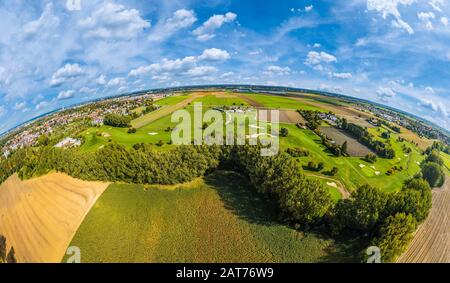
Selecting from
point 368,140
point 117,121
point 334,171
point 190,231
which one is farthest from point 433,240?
point 117,121

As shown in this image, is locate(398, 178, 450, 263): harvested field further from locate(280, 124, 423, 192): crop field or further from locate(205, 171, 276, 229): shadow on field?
locate(205, 171, 276, 229): shadow on field

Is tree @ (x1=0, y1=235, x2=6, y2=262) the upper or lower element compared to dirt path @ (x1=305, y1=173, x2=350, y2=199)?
lower

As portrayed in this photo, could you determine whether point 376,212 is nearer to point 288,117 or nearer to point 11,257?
point 11,257

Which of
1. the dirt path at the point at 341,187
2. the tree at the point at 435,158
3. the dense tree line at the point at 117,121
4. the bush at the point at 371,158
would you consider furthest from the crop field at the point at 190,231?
the dense tree line at the point at 117,121

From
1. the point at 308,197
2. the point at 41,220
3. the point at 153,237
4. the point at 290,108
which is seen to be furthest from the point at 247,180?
the point at 290,108

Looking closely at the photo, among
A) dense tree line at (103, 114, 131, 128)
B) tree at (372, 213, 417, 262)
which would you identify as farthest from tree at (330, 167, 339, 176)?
dense tree line at (103, 114, 131, 128)

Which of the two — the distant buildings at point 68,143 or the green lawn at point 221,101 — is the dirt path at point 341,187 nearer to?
the distant buildings at point 68,143
